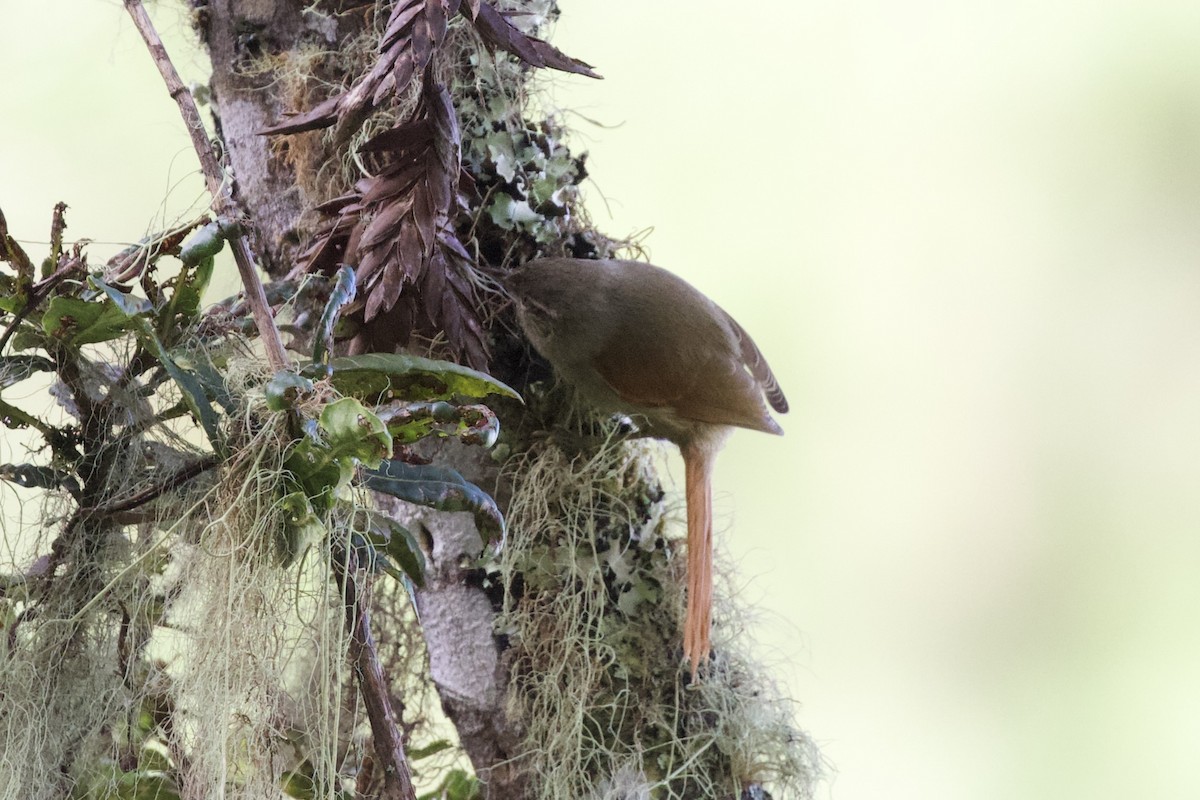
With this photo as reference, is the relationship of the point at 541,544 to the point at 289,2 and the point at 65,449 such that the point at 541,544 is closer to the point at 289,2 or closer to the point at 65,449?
the point at 65,449

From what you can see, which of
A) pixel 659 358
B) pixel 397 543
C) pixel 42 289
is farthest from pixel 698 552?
pixel 42 289

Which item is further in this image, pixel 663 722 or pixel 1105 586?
pixel 1105 586

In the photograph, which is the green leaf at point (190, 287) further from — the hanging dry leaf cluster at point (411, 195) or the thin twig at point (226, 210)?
the hanging dry leaf cluster at point (411, 195)

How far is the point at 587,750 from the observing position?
3.99ft

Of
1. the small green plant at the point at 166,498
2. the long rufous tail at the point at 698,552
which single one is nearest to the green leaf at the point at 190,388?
the small green plant at the point at 166,498

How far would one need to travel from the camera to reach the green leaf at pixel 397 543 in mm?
941

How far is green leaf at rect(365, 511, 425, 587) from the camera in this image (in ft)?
3.09

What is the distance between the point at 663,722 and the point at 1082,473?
1.47m

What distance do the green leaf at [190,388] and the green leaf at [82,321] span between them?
24 mm

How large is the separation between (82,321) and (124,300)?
0.06 m

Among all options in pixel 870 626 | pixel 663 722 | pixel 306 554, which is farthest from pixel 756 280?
pixel 306 554

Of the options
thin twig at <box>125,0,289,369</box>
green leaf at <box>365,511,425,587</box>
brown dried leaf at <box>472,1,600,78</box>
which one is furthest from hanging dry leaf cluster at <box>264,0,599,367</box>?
green leaf at <box>365,511,425,587</box>

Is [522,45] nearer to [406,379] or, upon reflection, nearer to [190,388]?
[406,379]

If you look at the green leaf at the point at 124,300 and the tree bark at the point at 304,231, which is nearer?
the green leaf at the point at 124,300
